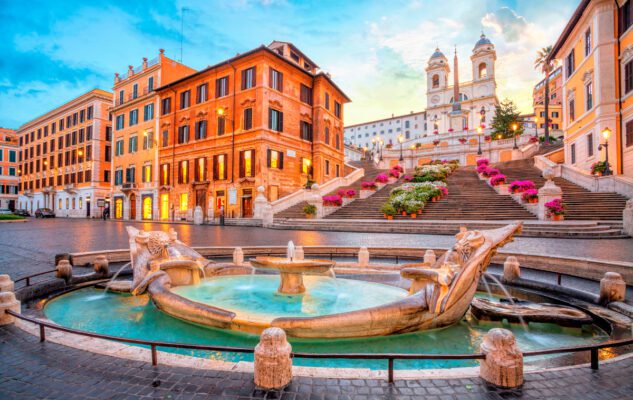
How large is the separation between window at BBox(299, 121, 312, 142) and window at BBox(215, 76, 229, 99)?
799 centimetres

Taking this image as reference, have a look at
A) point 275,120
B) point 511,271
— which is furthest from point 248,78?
point 511,271

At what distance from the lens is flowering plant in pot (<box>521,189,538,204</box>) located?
62.0 feet

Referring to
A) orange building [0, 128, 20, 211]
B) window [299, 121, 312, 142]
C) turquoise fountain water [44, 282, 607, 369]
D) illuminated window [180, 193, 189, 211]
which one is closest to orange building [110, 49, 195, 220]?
illuminated window [180, 193, 189, 211]

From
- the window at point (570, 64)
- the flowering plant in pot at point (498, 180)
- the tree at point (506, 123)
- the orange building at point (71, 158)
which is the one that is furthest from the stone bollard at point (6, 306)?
the tree at point (506, 123)

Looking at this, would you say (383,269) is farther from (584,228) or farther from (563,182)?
(563,182)

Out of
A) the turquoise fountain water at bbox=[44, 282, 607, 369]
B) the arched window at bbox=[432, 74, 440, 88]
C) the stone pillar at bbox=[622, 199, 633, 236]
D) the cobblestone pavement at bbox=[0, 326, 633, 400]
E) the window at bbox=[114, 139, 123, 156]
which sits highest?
the arched window at bbox=[432, 74, 440, 88]

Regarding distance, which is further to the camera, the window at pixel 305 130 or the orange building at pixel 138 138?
the orange building at pixel 138 138

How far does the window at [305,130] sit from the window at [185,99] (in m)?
12.4

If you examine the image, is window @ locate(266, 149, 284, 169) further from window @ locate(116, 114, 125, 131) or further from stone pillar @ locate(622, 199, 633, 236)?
window @ locate(116, 114, 125, 131)

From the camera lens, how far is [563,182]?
22.6 meters

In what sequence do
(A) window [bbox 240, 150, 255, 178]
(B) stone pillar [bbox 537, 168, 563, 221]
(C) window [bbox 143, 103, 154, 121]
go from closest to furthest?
1. (B) stone pillar [bbox 537, 168, 563, 221]
2. (A) window [bbox 240, 150, 255, 178]
3. (C) window [bbox 143, 103, 154, 121]

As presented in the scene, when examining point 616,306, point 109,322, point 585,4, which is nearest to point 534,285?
point 616,306

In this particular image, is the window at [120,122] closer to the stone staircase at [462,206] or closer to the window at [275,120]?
the window at [275,120]

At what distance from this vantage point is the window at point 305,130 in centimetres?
3384
